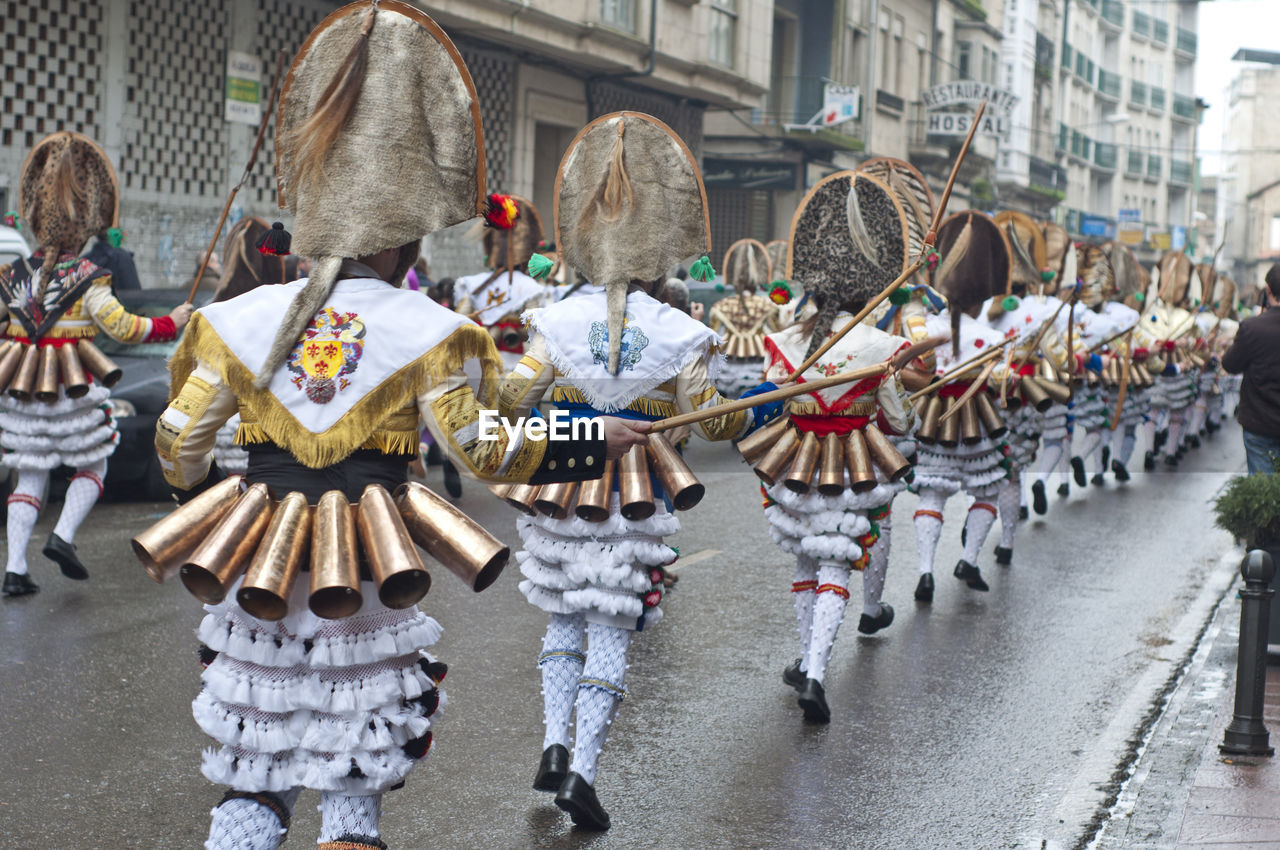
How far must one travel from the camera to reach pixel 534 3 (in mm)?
22062

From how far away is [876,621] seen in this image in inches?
303

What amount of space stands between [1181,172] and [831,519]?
3325 inches

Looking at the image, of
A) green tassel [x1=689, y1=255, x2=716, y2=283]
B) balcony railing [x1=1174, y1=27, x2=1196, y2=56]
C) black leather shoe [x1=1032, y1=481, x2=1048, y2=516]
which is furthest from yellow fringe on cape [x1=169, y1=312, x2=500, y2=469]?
balcony railing [x1=1174, y1=27, x2=1196, y2=56]

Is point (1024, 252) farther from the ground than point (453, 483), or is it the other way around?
point (1024, 252)

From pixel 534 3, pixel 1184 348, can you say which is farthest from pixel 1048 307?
pixel 534 3

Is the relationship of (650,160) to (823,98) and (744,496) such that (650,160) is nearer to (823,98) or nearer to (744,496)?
(744,496)

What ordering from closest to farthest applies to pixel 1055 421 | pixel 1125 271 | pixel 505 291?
1. pixel 505 291
2. pixel 1055 421
3. pixel 1125 271

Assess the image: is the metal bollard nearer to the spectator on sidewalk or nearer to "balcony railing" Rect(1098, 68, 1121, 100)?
the spectator on sidewalk

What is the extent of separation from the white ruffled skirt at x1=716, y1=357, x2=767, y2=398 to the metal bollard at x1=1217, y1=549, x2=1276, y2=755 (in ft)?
36.7

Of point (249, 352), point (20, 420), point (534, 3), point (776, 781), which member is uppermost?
point (534, 3)

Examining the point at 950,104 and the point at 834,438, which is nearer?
the point at 834,438

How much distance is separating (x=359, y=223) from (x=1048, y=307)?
8398 mm

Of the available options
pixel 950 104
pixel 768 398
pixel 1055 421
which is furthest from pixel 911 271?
pixel 950 104

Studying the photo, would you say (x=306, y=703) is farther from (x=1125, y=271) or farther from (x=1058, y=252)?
(x=1125, y=271)
